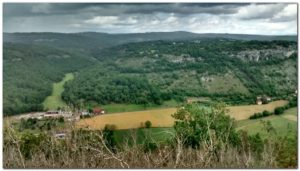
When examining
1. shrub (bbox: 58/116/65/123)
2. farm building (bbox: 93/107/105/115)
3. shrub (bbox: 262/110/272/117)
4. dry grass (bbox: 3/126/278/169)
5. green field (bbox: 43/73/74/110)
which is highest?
green field (bbox: 43/73/74/110)

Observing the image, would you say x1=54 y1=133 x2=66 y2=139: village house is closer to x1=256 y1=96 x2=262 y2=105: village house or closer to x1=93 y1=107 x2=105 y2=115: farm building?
x1=93 y1=107 x2=105 y2=115: farm building

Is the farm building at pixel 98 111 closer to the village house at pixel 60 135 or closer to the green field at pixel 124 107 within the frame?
the green field at pixel 124 107

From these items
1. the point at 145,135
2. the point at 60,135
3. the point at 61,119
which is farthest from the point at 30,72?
the point at 145,135

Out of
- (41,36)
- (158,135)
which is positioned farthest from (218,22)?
(41,36)

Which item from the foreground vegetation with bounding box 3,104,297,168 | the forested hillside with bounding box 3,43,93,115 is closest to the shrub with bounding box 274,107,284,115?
the foreground vegetation with bounding box 3,104,297,168

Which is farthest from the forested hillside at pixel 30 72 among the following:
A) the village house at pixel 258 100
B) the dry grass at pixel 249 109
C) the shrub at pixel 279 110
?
the shrub at pixel 279 110

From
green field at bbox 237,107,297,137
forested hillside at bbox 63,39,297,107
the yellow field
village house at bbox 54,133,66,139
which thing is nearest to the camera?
green field at bbox 237,107,297,137

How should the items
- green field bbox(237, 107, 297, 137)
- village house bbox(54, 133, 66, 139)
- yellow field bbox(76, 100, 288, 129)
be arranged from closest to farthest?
green field bbox(237, 107, 297, 137) → yellow field bbox(76, 100, 288, 129) → village house bbox(54, 133, 66, 139)
